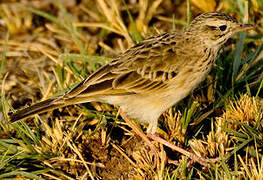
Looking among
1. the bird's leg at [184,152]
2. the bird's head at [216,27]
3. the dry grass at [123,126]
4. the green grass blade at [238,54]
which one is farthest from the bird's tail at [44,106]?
the green grass blade at [238,54]

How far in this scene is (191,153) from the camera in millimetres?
4652

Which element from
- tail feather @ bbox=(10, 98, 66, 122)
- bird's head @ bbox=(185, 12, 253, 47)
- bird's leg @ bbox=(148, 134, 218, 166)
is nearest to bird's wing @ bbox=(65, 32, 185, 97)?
tail feather @ bbox=(10, 98, 66, 122)

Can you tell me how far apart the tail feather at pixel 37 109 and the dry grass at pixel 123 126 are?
0.14 meters

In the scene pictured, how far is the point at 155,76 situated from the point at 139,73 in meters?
0.19

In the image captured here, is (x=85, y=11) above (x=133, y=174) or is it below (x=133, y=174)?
above

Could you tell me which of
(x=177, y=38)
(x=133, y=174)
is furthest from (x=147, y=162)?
(x=177, y=38)

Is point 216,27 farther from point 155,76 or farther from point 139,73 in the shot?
point 139,73

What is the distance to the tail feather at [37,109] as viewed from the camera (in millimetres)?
4742

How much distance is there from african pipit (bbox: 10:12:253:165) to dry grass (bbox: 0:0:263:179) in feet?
0.93

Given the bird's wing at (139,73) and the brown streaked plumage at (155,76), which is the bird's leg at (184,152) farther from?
the bird's wing at (139,73)

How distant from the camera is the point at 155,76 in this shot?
15.6ft

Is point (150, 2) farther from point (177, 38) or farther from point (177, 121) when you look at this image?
point (177, 121)

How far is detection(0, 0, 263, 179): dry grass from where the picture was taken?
456cm

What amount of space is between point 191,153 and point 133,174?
0.68 metres
